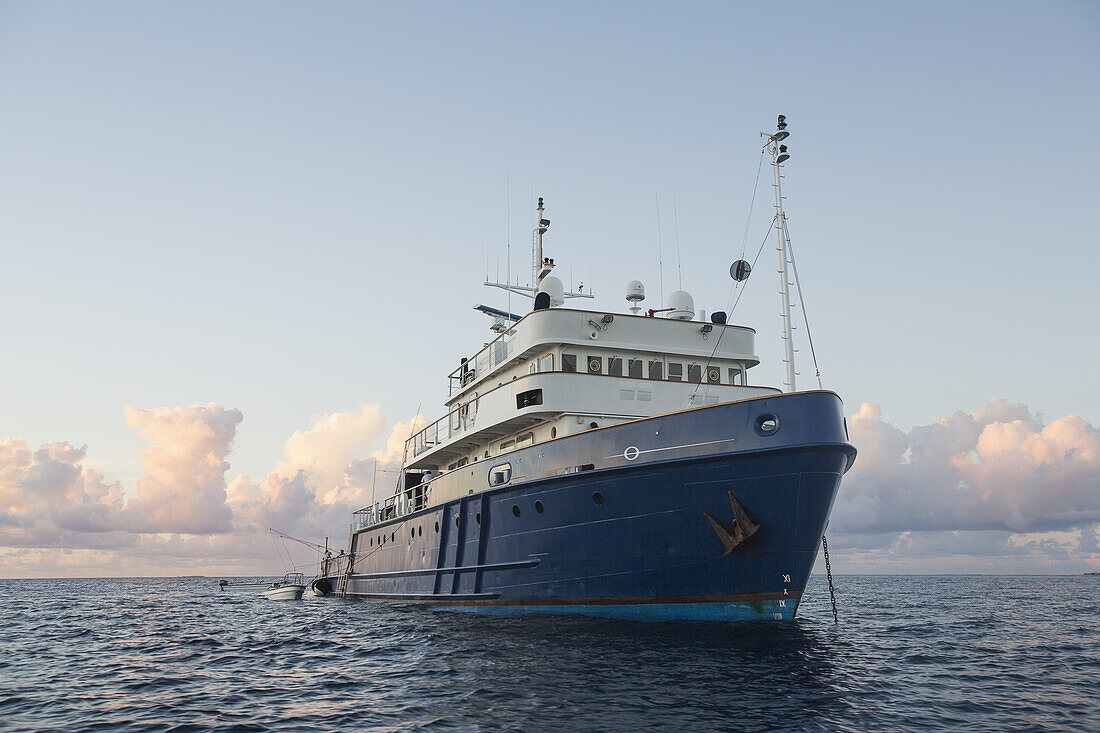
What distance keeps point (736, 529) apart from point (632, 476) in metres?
2.32

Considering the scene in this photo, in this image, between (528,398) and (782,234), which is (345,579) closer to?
(528,398)

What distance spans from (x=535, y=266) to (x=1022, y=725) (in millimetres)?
19362

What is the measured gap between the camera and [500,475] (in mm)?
18812

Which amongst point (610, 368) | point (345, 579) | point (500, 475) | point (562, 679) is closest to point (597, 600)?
point (500, 475)

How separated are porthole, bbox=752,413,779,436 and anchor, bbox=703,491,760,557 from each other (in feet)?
4.28

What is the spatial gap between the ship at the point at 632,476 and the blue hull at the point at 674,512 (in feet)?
0.09

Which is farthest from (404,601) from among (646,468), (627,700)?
(627,700)

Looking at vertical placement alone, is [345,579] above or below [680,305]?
below

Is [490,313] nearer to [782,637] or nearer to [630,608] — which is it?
[630,608]

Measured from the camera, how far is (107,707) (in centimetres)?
1052

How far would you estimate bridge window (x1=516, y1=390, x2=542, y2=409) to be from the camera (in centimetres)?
1866

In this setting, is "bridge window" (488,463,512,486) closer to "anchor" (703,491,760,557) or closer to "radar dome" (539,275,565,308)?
"radar dome" (539,275,565,308)

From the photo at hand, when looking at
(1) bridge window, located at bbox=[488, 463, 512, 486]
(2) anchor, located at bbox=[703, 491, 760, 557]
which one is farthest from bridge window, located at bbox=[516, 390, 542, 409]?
(2) anchor, located at bbox=[703, 491, 760, 557]

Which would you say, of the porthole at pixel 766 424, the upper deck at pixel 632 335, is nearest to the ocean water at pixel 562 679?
the porthole at pixel 766 424
